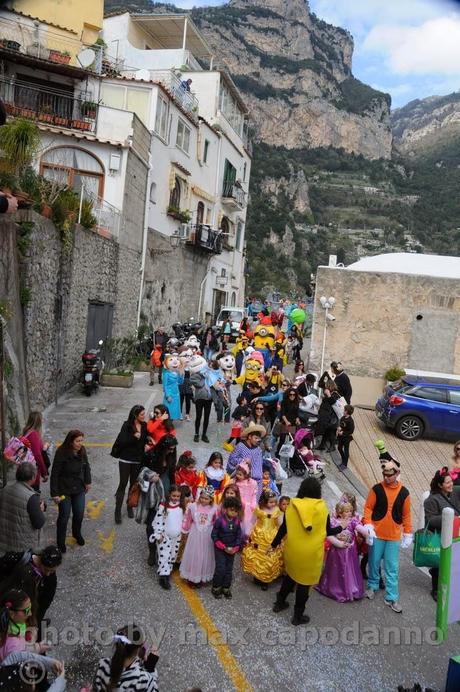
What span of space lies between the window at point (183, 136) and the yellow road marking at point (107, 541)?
70.1 ft

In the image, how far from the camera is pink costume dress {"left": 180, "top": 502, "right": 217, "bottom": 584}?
5.58 meters

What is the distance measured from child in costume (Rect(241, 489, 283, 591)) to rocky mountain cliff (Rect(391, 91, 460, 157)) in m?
150

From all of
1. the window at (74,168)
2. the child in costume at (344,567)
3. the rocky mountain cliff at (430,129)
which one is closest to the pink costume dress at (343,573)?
the child in costume at (344,567)

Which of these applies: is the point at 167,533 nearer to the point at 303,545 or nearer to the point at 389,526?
the point at 303,545

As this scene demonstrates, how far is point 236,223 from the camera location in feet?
116

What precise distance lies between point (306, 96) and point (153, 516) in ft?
454

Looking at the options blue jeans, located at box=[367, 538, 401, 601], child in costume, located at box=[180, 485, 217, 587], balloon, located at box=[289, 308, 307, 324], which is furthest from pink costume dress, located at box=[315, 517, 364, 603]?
balloon, located at box=[289, 308, 307, 324]

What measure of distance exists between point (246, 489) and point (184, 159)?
21848mm

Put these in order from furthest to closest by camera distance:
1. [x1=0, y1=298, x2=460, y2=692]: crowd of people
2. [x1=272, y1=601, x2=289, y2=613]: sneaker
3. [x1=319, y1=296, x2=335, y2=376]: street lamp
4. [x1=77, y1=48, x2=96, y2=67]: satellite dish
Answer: [x1=77, y1=48, x2=96, y2=67]: satellite dish → [x1=319, y1=296, x2=335, y2=376]: street lamp → [x1=272, y1=601, x2=289, y2=613]: sneaker → [x1=0, y1=298, x2=460, y2=692]: crowd of people

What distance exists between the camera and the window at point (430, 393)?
1373 cm

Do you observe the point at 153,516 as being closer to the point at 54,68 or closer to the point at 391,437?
the point at 391,437

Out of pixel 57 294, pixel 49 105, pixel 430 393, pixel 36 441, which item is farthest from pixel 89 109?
pixel 36 441

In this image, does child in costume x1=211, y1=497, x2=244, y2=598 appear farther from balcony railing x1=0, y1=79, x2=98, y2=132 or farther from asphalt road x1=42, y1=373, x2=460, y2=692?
balcony railing x1=0, y1=79, x2=98, y2=132

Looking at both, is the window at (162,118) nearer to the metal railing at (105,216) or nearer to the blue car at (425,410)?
the metal railing at (105,216)
